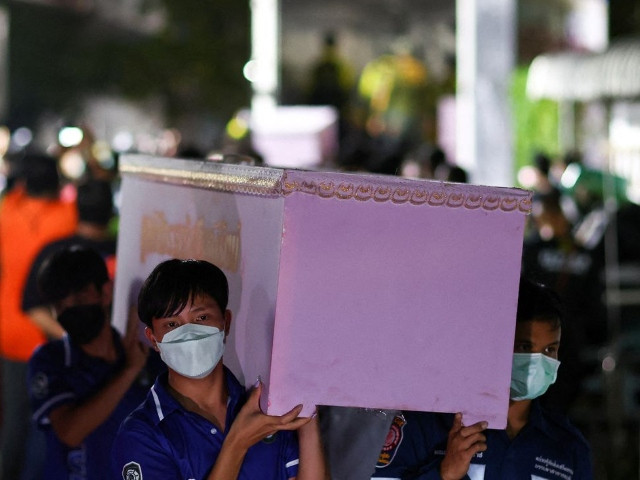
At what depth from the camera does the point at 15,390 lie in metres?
6.20

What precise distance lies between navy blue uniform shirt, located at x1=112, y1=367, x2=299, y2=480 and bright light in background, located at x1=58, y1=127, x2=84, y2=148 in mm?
5052

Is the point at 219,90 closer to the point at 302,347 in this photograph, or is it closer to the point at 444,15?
the point at 444,15

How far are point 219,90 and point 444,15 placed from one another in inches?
352

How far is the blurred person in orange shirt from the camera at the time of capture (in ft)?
20.4

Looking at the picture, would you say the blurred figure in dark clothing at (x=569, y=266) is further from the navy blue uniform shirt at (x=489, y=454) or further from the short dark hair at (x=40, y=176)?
the navy blue uniform shirt at (x=489, y=454)

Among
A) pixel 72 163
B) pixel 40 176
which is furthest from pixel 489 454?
pixel 72 163

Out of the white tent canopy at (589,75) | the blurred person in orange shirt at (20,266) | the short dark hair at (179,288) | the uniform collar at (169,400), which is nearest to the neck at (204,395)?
the uniform collar at (169,400)

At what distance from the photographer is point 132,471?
2.99 metres

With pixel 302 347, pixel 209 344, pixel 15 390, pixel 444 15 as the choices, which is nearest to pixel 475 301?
pixel 302 347

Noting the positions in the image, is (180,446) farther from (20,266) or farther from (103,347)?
(20,266)

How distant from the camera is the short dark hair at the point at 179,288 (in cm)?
305

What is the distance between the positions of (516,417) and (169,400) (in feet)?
3.34

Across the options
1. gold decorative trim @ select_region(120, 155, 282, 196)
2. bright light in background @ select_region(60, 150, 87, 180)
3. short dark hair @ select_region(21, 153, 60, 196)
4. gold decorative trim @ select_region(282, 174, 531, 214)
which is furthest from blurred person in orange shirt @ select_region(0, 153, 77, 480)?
gold decorative trim @ select_region(282, 174, 531, 214)

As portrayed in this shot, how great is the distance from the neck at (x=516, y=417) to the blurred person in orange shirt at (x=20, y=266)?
10.1ft
